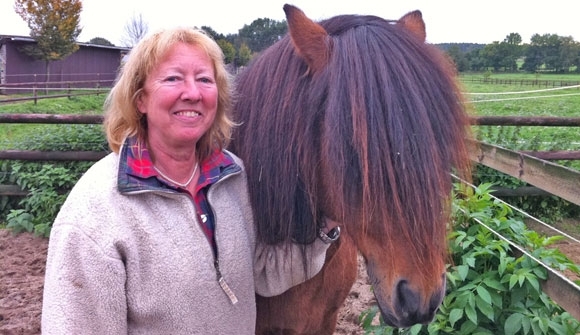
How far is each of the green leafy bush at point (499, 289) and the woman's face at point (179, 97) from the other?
1.51 m

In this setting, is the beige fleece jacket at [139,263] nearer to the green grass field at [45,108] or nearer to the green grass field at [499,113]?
the green grass field at [499,113]

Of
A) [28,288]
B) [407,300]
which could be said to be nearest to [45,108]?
[28,288]

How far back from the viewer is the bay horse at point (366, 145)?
141 cm

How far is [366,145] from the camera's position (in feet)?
4.61

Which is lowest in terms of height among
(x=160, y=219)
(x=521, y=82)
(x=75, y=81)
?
(x=160, y=219)

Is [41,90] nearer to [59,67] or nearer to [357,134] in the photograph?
[59,67]

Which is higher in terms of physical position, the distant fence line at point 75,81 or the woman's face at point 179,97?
the distant fence line at point 75,81

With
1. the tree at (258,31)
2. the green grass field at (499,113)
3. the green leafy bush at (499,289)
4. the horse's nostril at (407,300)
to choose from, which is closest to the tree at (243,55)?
the tree at (258,31)

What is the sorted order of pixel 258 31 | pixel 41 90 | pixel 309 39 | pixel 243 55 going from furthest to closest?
pixel 41 90, pixel 258 31, pixel 243 55, pixel 309 39

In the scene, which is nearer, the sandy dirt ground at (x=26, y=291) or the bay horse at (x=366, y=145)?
the bay horse at (x=366, y=145)

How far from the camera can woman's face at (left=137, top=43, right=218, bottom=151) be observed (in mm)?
1538

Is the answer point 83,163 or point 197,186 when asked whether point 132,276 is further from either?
point 83,163

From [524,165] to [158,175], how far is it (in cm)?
321

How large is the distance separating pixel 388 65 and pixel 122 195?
0.91 meters
